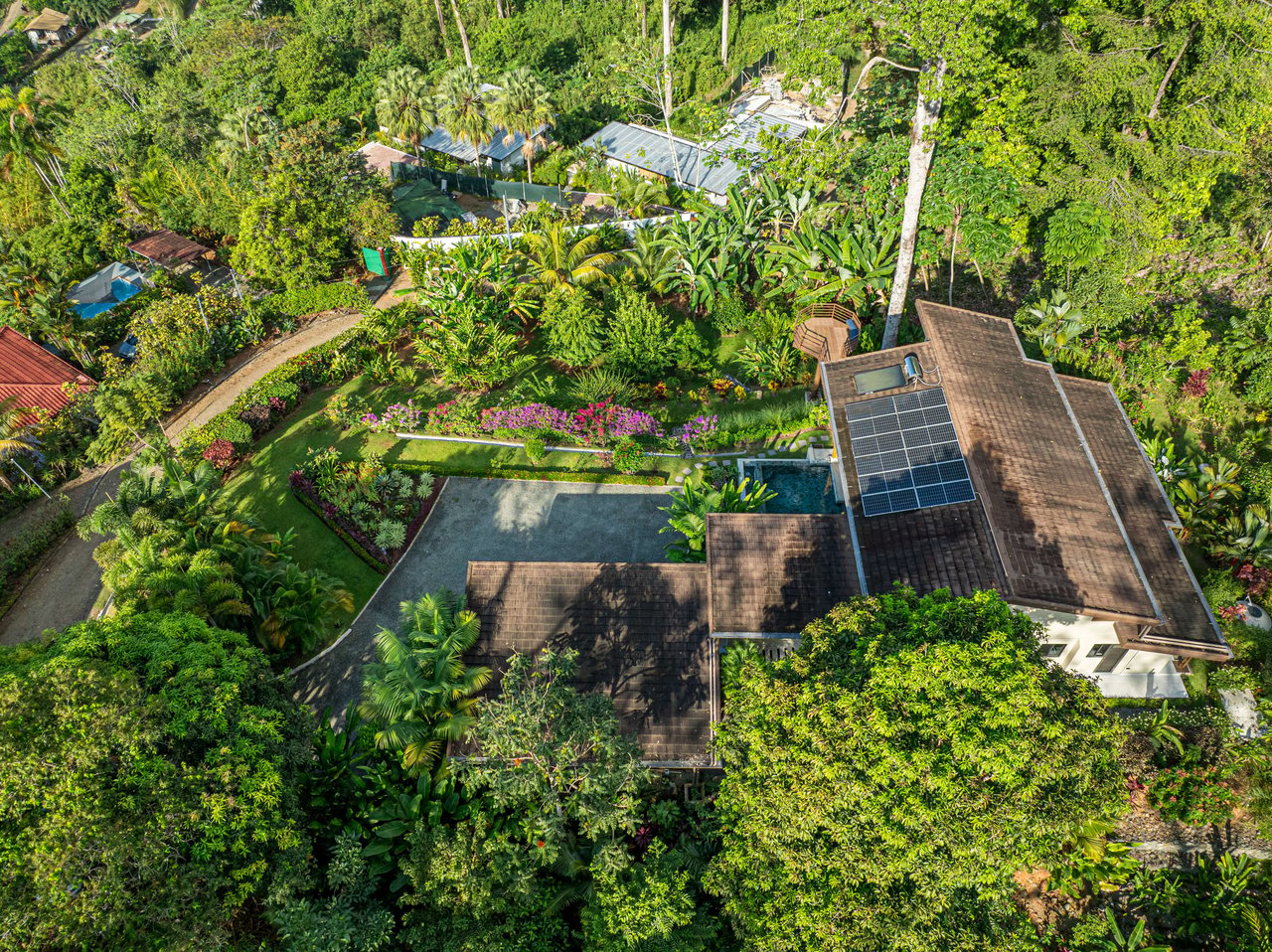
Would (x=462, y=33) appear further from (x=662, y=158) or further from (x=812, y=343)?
(x=812, y=343)

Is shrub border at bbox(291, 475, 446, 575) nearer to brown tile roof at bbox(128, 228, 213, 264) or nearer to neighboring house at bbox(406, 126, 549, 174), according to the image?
brown tile roof at bbox(128, 228, 213, 264)

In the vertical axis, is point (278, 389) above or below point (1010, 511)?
below

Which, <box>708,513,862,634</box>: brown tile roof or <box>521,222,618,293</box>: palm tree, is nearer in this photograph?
<box>708,513,862,634</box>: brown tile roof

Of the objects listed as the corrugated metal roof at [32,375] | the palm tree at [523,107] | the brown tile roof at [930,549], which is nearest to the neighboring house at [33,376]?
Answer: the corrugated metal roof at [32,375]

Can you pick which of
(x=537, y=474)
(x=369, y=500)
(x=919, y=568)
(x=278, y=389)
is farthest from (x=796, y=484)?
(x=278, y=389)

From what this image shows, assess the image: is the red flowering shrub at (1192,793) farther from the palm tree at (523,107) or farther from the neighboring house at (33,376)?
the palm tree at (523,107)

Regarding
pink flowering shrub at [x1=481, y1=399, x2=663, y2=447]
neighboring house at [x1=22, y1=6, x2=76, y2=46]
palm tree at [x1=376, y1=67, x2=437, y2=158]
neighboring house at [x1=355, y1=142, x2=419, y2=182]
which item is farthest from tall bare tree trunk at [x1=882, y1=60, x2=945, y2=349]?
neighboring house at [x1=22, y1=6, x2=76, y2=46]

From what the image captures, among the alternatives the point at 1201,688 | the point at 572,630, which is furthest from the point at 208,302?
the point at 1201,688
